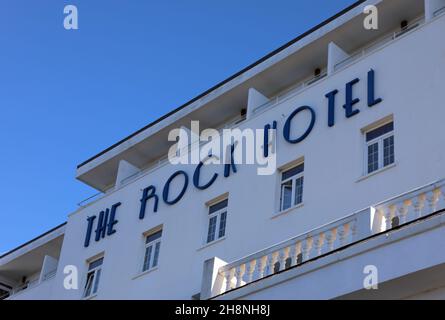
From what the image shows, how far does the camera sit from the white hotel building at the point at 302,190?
14.5 meters

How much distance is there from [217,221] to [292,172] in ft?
7.73

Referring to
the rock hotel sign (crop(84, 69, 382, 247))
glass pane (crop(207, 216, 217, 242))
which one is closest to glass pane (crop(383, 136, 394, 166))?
the rock hotel sign (crop(84, 69, 382, 247))

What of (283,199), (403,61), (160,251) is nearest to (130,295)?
(160,251)

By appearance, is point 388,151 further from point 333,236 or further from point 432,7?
point 333,236

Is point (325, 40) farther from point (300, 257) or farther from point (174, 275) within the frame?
Answer: point (300, 257)

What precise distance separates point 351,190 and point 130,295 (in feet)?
22.8

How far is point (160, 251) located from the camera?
23250 mm

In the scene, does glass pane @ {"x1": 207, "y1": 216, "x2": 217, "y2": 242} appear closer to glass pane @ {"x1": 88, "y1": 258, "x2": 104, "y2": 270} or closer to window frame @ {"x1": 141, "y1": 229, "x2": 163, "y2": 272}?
window frame @ {"x1": 141, "y1": 229, "x2": 163, "y2": 272}

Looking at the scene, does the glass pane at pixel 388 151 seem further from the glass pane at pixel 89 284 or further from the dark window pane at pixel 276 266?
the glass pane at pixel 89 284

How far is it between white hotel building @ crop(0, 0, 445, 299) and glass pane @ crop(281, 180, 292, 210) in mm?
38

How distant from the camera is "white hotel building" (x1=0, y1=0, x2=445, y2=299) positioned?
1454 cm

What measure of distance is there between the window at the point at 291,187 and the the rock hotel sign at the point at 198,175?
0.70m

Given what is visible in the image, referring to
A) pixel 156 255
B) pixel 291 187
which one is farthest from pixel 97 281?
pixel 291 187

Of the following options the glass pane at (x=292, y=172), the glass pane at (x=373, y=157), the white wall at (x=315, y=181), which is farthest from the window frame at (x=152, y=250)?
the glass pane at (x=373, y=157)
